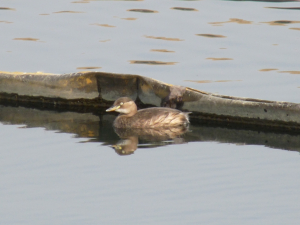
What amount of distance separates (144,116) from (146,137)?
65 cm

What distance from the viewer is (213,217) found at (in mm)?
7238

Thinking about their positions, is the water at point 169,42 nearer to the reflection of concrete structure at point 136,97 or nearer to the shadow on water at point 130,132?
the reflection of concrete structure at point 136,97

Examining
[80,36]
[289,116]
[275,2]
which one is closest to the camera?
[289,116]

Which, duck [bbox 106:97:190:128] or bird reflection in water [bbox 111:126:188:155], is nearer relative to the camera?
bird reflection in water [bbox 111:126:188:155]

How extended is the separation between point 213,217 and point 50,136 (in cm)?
427

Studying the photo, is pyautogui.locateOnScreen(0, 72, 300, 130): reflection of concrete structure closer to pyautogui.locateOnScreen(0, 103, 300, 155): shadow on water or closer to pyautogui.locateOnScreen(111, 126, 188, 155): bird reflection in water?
pyautogui.locateOnScreen(0, 103, 300, 155): shadow on water

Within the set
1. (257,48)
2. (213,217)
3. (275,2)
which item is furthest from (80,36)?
(213,217)

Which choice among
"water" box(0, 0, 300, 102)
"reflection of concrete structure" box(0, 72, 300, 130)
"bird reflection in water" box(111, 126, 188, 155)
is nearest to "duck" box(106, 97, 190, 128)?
"bird reflection in water" box(111, 126, 188, 155)

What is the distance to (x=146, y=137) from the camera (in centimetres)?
1105

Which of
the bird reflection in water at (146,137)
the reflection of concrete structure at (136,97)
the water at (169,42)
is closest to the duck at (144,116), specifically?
the bird reflection in water at (146,137)

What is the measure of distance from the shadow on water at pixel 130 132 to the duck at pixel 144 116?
0.12 metres

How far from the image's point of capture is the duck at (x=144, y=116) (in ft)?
37.6

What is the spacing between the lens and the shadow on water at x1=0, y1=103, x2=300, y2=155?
1047cm

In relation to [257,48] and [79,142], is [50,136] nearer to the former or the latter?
[79,142]
